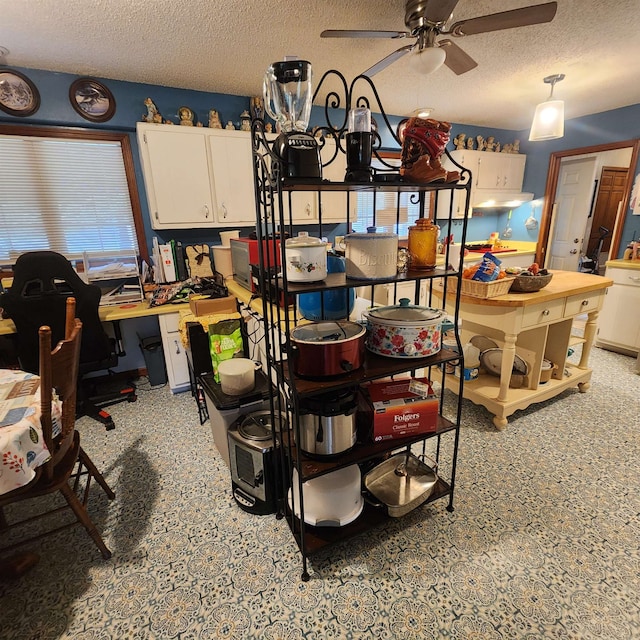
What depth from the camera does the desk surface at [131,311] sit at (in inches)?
92.9

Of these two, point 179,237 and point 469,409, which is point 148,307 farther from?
point 469,409

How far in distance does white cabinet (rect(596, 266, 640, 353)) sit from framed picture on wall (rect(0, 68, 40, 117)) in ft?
17.1

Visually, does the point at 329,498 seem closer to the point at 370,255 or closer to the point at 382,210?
the point at 370,255

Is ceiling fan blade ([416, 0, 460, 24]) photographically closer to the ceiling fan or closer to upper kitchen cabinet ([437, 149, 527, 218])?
the ceiling fan

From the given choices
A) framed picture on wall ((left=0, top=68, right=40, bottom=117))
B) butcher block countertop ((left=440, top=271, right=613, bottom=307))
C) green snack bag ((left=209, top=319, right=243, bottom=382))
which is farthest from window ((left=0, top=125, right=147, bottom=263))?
butcher block countertop ((left=440, top=271, right=613, bottom=307))

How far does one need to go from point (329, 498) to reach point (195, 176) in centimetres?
260

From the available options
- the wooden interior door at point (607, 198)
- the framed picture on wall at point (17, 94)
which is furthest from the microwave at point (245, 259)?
the wooden interior door at point (607, 198)

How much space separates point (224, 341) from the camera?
210cm

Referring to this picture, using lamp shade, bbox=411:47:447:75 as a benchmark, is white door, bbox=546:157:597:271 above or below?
below

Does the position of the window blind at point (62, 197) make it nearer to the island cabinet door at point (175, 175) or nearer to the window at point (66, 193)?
the window at point (66, 193)

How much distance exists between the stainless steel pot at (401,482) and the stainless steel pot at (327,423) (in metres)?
0.43

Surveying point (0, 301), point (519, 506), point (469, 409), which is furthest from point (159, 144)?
point (519, 506)

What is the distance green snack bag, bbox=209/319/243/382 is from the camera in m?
2.09

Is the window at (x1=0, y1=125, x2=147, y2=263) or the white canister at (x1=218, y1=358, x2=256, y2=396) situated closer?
the white canister at (x1=218, y1=358, x2=256, y2=396)
